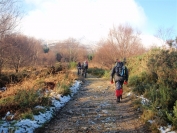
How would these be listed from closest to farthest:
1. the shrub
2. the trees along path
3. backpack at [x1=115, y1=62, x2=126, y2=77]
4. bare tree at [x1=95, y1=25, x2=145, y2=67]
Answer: the trees along path < the shrub < backpack at [x1=115, y1=62, x2=126, y2=77] < bare tree at [x1=95, y1=25, x2=145, y2=67]

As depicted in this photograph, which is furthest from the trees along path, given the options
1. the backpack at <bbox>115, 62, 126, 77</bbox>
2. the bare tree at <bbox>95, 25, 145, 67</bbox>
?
the bare tree at <bbox>95, 25, 145, 67</bbox>

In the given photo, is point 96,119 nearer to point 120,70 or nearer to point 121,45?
point 120,70

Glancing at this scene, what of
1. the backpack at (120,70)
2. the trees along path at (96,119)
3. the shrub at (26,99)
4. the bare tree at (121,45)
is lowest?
the trees along path at (96,119)

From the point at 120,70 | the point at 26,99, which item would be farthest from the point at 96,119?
the point at 120,70

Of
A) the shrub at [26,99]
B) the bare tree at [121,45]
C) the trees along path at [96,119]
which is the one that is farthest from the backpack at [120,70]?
the bare tree at [121,45]

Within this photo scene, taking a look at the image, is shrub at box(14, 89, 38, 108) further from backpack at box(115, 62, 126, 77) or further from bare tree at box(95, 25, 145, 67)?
bare tree at box(95, 25, 145, 67)

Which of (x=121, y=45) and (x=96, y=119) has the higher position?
(x=121, y=45)

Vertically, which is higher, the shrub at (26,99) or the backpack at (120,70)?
the backpack at (120,70)

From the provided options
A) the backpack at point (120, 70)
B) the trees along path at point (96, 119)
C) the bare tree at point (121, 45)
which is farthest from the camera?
the bare tree at point (121, 45)

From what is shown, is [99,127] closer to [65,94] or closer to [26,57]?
[65,94]

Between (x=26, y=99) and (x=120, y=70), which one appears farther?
(x=120, y=70)

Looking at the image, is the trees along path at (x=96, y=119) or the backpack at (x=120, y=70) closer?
the trees along path at (x=96, y=119)

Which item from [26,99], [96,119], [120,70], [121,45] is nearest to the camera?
[96,119]

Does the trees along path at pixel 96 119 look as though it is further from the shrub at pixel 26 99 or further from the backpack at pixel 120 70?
the backpack at pixel 120 70
